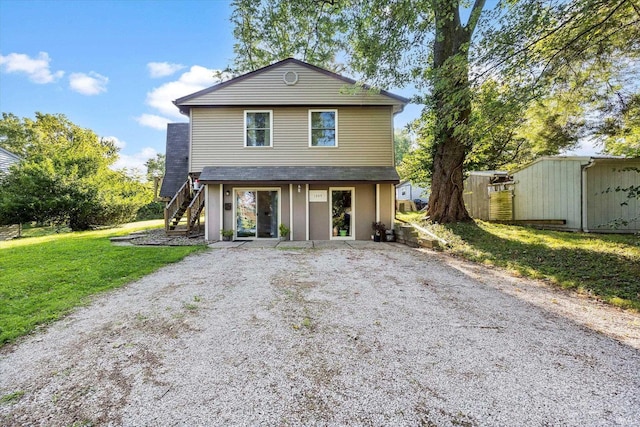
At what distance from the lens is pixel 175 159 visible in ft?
46.5

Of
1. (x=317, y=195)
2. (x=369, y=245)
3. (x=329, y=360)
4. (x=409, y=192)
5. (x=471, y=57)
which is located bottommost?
(x=329, y=360)

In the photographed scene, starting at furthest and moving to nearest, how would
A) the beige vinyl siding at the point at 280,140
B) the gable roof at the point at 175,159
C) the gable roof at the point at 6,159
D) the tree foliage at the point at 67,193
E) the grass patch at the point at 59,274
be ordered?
the gable roof at the point at 6,159, the gable roof at the point at 175,159, the tree foliage at the point at 67,193, the beige vinyl siding at the point at 280,140, the grass patch at the point at 59,274

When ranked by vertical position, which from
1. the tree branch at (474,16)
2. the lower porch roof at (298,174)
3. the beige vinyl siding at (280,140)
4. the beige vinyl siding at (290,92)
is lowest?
the lower porch roof at (298,174)

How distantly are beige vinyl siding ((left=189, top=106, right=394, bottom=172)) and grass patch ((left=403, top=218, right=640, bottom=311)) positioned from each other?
4.54 meters

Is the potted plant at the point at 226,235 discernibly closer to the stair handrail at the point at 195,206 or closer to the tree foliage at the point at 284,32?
the stair handrail at the point at 195,206

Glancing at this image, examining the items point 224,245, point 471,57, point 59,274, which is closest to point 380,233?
point 224,245

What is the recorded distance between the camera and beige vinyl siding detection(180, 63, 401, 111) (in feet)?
34.0

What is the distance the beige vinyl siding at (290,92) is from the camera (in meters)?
10.4

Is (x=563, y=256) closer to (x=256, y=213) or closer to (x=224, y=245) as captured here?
(x=256, y=213)

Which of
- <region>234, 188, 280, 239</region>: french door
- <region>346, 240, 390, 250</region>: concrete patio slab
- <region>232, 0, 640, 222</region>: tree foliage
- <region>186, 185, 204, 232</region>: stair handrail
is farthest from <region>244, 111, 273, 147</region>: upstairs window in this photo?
<region>346, 240, 390, 250</region>: concrete patio slab

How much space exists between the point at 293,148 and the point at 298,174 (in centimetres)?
127

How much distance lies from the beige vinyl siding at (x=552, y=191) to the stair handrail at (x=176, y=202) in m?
14.5

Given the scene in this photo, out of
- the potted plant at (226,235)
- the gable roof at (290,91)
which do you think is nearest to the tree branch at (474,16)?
the gable roof at (290,91)

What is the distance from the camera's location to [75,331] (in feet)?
10.4
